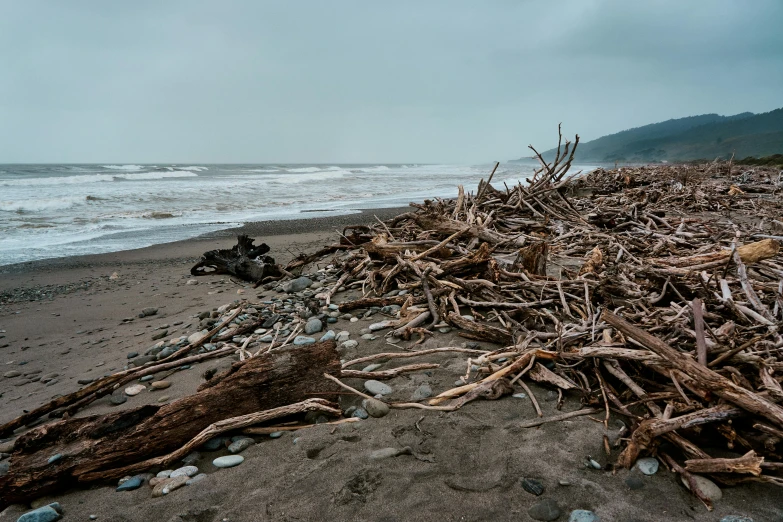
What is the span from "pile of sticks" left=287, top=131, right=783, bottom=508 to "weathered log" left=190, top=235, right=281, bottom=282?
439 mm

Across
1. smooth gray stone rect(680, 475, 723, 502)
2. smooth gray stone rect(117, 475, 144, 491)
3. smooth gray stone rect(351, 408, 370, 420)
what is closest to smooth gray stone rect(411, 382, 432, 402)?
smooth gray stone rect(351, 408, 370, 420)

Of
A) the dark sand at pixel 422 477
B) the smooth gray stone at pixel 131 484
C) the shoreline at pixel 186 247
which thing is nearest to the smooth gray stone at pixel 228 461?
the dark sand at pixel 422 477

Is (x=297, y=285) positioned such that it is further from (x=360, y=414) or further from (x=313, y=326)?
(x=360, y=414)

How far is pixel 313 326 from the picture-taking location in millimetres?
3844

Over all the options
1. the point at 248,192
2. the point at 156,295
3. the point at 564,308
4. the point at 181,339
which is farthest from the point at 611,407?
the point at 248,192

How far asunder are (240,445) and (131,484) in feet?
1.67

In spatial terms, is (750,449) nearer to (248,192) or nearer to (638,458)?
(638,458)

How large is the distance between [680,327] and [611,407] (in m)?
0.67

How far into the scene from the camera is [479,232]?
4.89 m

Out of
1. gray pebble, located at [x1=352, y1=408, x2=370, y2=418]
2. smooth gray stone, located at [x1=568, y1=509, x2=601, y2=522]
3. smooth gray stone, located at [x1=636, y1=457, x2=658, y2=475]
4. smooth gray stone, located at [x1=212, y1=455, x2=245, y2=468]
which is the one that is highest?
smooth gray stone, located at [x1=636, y1=457, x2=658, y2=475]

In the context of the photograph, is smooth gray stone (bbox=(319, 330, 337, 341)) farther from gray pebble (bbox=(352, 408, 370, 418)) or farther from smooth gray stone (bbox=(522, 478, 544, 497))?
smooth gray stone (bbox=(522, 478, 544, 497))

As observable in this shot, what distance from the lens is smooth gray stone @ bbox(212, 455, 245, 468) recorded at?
2072mm

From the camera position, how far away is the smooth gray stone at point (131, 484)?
1.98 metres

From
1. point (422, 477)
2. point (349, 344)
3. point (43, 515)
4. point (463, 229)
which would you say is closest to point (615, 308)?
point (422, 477)
